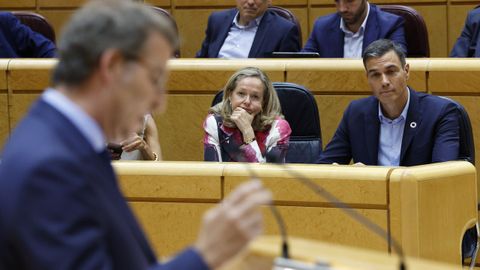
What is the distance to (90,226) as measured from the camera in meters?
1.28

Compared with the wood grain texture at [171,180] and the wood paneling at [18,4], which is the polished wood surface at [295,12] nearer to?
the wood paneling at [18,4]

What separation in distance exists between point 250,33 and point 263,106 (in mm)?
1269

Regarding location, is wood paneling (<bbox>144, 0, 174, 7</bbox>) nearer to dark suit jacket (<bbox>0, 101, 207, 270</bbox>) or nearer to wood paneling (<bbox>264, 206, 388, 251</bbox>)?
wood paneling (<bbox>264, 206, 388, 251</bbox>)

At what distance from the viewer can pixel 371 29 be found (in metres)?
5.05

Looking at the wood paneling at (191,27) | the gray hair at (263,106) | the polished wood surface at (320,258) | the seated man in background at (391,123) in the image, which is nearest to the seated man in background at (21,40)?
the gray hair at (263,106)

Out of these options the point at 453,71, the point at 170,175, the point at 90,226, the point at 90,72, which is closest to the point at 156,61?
the point at 90,72

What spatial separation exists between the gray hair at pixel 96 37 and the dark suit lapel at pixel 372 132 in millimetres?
2623

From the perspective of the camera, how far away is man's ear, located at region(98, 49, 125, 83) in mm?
1308

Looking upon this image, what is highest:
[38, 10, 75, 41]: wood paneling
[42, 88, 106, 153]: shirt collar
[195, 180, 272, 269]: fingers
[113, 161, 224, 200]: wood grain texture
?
[42, 88, 106, 153]: shirt collar

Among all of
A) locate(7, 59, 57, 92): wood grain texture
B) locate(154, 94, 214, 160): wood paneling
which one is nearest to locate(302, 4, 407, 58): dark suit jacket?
locate(154, 94, 214, 160): wood paneling

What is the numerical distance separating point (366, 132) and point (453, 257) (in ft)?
2.96

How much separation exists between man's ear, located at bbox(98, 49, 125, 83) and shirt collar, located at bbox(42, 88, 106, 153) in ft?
0.18

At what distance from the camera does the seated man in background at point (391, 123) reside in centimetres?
376

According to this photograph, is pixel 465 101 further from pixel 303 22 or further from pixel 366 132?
pixel 303 22
